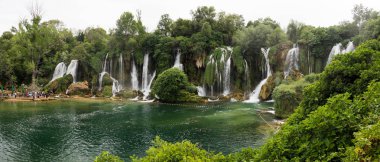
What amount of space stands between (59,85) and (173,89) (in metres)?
28.2

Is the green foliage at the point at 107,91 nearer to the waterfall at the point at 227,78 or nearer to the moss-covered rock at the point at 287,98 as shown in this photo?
the waterfall at the point at 227,78

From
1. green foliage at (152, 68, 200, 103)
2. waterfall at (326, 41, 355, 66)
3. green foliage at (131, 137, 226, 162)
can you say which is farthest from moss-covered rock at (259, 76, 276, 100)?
green foliage at (131, 137, 226, 162)

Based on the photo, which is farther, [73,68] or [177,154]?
[73,68]

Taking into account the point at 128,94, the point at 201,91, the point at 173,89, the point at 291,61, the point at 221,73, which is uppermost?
the point at 291,61

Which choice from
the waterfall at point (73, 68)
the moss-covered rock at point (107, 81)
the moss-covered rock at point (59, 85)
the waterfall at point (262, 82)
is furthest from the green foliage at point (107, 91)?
the waterfall at point (262, 82)

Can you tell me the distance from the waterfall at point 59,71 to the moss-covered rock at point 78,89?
25.6ft

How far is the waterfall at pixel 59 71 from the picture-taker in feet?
218

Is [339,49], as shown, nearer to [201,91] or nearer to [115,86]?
[201,91]

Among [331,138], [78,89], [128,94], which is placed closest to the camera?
[331,138]

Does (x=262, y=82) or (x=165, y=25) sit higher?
(x=165, y=25)

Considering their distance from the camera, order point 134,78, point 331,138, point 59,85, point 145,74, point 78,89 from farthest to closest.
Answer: point 134,78, point 59,85, point 145,74, point 78,89, point 331,138

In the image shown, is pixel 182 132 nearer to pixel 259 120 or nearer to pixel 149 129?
pixel 149 129

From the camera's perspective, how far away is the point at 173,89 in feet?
158

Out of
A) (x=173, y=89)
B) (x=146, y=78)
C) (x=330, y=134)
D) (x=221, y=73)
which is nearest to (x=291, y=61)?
(x=221, y=73)
